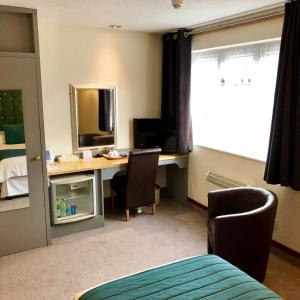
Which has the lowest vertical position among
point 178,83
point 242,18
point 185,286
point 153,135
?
point 185,286

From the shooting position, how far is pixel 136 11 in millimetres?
3062

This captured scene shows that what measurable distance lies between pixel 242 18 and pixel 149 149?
1.72m

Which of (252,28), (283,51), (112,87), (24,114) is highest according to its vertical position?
(252,28)

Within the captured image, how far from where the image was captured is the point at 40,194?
325 centimetres

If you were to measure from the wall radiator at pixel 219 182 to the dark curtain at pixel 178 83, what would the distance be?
524 millimetres

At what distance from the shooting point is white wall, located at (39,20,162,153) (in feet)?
12.5

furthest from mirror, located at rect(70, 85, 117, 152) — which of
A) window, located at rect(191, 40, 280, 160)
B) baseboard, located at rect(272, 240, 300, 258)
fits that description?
baseboard, located at rect(272, 240, 300, 258)

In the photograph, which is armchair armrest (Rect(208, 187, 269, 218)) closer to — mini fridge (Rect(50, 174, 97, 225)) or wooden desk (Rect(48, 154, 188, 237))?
wooden desk (Rect(48, 154, 188, 237))

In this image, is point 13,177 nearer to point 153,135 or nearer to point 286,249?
point 153,135

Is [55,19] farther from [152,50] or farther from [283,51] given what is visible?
[283,51]

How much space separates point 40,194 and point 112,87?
1.71m

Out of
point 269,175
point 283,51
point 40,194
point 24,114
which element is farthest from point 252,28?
point 40,194

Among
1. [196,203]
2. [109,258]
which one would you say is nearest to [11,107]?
[109,258]

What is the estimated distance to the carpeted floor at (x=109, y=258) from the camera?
2.68 metres
